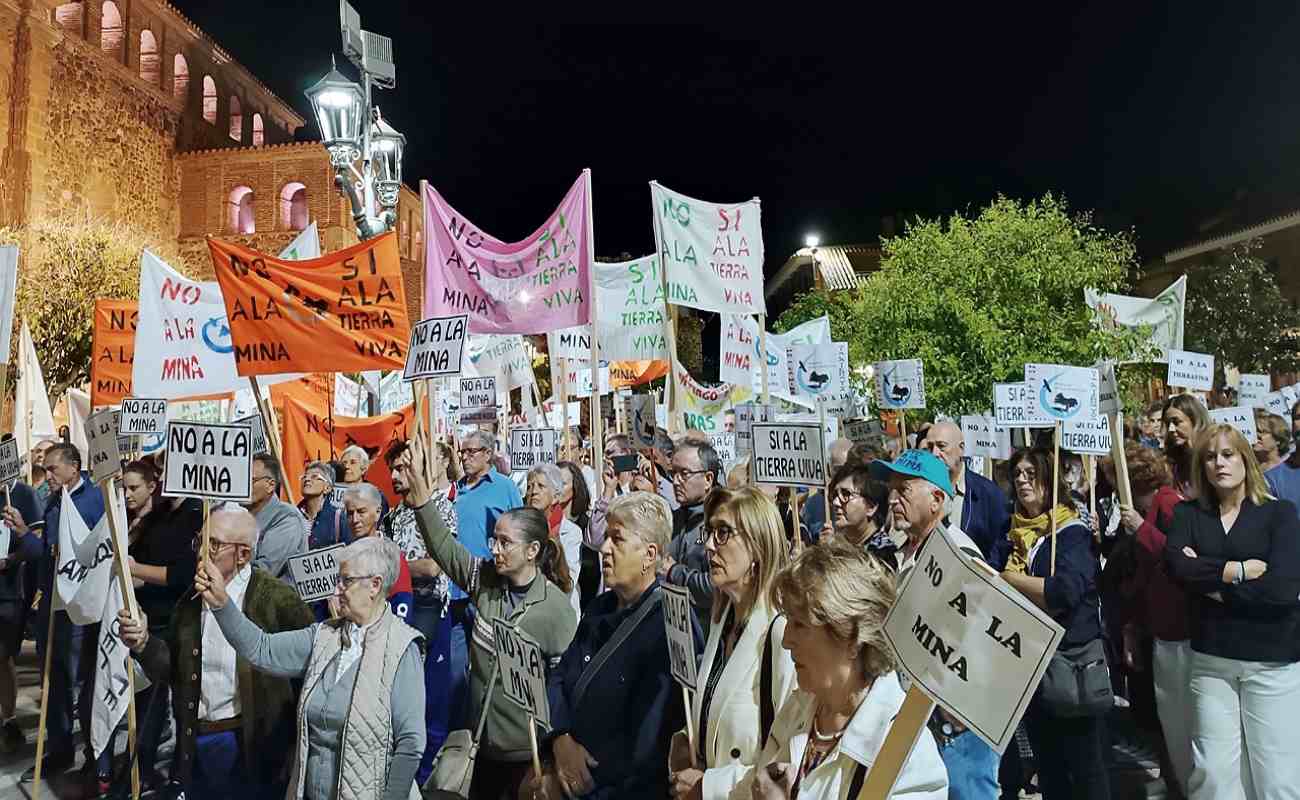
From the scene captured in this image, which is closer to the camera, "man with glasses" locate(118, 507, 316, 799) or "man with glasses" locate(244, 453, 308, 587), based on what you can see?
"man with glasses" locate(118, 507, 316, 799)

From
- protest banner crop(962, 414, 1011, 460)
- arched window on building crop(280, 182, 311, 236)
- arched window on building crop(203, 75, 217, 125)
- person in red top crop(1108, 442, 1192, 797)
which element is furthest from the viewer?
arched window on building crop(203, 75, 217, 125)

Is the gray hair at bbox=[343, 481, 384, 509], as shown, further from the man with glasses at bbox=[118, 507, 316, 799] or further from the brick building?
the brick building

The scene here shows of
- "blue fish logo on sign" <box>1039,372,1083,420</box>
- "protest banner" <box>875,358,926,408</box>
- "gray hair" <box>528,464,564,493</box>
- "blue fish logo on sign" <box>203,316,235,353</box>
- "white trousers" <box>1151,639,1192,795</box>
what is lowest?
"white trousers" <box>1151,639,1192,795</box>

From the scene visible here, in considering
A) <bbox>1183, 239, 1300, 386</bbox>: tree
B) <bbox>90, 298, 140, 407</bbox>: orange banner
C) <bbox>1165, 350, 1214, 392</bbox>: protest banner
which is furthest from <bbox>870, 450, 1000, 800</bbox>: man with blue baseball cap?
<bbox>1183, 239, 1300, 386</bbox>: tree

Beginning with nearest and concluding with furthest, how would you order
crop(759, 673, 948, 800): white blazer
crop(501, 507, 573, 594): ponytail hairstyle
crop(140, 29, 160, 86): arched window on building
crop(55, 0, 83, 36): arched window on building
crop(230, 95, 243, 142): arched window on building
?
crop(759, 673, 948, 800): white blazer → crop(501, 507, 573, 594): ponytail hairstyle → crop(55, 0, 83, 36): arched window on building → crop(140, 29, 160, 86): arched window on building → crop(230, 95, 243, 142): arched window on building

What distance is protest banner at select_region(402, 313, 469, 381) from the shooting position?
21.7 ft

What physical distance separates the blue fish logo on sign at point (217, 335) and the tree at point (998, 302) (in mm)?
21789

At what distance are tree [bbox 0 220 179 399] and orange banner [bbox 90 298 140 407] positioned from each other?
672 inches

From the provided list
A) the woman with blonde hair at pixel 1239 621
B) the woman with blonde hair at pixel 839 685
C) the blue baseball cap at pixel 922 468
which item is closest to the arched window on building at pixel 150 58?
the blue baseball cap at pixel 922 468

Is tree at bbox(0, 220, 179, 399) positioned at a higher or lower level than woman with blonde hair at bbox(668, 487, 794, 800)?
higher

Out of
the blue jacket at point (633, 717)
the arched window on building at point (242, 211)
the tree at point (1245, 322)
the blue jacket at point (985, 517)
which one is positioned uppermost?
the arched window on building at point (242, 211)

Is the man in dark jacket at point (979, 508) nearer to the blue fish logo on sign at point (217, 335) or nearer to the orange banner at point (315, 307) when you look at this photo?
the orange banner at point (315, 307)

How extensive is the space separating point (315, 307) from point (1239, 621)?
6602mm

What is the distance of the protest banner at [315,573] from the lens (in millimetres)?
5145
